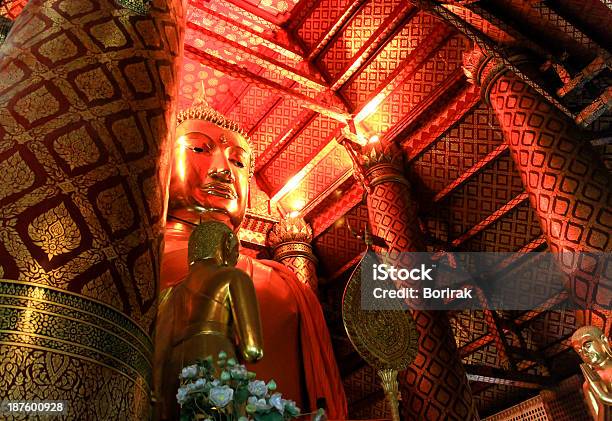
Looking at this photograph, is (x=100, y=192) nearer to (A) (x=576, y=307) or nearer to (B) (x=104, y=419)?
(B) (x=104, y=419)

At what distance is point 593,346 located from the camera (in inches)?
109

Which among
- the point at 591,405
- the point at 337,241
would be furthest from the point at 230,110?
the point at 591,405

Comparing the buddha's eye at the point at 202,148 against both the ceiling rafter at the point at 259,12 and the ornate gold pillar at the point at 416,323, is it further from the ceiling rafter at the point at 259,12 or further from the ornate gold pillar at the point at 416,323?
the ceiling rafter at the point at 259,12

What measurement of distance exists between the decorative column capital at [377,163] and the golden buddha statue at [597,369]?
2833mm

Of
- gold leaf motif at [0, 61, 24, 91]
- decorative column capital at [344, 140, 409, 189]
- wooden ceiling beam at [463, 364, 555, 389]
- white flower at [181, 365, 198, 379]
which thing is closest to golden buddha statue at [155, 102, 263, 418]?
white flower at [181, 365, 198, 379]

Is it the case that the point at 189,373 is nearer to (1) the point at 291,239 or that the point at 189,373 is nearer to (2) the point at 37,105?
(2) the point at 37,105

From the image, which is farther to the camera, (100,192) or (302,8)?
(302,8)

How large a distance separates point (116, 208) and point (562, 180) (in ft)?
9.77

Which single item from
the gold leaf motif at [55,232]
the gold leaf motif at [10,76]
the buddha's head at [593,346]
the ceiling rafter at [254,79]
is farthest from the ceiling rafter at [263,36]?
the gold leaf motif at [55,232]

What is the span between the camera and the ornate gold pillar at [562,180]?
322 centimetres

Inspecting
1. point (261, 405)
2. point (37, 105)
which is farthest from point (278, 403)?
point (37, 105)

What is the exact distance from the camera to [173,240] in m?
3.45

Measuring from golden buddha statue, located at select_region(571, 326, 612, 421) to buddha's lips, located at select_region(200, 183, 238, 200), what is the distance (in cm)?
212

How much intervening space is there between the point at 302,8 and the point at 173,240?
3.66 metres
